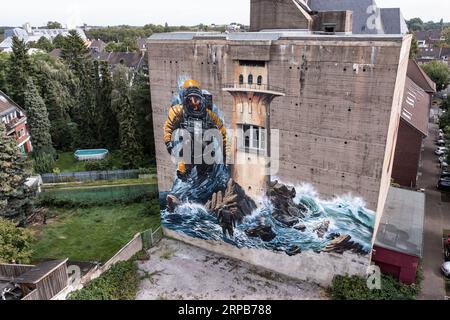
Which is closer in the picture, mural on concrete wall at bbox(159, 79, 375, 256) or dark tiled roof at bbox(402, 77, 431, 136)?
mural on concrete wall at bbox(159, 79, 375, 256)

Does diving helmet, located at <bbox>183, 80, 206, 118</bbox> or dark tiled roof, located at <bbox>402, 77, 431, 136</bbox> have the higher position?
diving helmet, located at <bbox>183, 80, 206, 118</bbox>

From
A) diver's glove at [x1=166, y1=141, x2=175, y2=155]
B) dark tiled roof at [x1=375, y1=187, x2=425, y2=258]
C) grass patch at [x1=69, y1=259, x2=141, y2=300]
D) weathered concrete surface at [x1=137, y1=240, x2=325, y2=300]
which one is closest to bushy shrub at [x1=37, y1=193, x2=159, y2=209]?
weathered concrete surface at [x1=137, y1=240, x2=325, y2=300]

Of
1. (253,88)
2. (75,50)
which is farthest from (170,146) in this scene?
(75,50)

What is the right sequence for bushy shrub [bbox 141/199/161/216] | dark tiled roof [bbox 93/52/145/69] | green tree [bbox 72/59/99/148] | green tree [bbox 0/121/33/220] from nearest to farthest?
green tree [bbox 0/121/33/220], bushy shrub [bbox 141/199/161/216], green tree [bbox 72/59/99/148], dark tiled roof [bbox 93/52/145/69]

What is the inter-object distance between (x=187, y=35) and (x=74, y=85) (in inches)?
1133

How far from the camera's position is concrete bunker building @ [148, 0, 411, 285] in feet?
43.8

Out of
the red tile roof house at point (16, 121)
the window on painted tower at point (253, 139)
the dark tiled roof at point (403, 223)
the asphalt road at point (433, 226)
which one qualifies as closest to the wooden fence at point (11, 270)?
the window on painted tower at point (253, 139)

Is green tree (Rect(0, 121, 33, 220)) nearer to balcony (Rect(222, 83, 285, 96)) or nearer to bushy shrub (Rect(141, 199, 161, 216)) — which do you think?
bushy shrub (Rect(141, 199, 161, 216))

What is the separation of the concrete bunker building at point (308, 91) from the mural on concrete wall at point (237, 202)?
0.40 meters

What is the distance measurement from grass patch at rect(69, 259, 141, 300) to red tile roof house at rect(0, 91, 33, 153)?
21.1 metres

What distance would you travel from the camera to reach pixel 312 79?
1423 centimetres

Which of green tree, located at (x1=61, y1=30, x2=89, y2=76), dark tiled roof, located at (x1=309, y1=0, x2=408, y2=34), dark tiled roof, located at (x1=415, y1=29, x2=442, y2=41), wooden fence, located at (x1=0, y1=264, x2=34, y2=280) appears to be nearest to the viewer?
wooden fence, located at (x1=0, y1=264, x2=34, y2=280)

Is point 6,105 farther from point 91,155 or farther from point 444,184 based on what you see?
point 444,184

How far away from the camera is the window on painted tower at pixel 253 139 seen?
53.4ft
